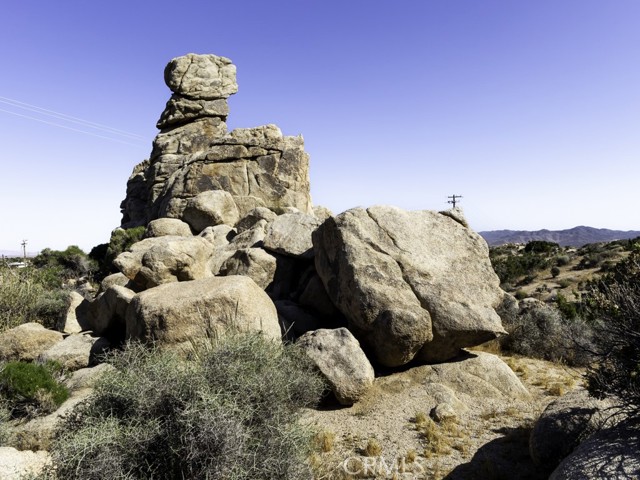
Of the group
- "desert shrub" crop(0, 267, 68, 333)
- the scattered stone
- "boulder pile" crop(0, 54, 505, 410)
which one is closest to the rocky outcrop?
the scattered stone

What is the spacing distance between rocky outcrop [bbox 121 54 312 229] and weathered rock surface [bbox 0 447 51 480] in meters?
Result: 14.2

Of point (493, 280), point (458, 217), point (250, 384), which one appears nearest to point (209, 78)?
point (458, 217)

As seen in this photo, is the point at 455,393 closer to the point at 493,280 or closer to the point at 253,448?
the point at 493,280

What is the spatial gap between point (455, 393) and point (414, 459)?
9.15 ft

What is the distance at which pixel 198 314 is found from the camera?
8.90 meters

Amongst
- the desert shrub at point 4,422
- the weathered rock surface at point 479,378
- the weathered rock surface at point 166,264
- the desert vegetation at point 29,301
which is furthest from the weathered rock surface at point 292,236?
the desert shrub at point 4,422

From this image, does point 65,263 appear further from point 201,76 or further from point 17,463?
point 17,463

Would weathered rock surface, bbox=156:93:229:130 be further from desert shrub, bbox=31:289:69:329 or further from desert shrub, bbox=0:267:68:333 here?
desert shrub, bbox=31:289:69:329

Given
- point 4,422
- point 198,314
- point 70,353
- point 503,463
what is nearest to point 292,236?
point 198,314

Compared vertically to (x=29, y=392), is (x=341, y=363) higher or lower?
higher

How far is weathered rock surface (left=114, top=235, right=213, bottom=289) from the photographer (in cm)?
1184

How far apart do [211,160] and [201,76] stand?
35.7ft

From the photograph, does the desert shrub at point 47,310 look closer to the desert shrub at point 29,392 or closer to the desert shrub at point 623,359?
the desert shrub at point 29,392

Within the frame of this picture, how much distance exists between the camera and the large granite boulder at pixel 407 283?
32.1 feet
